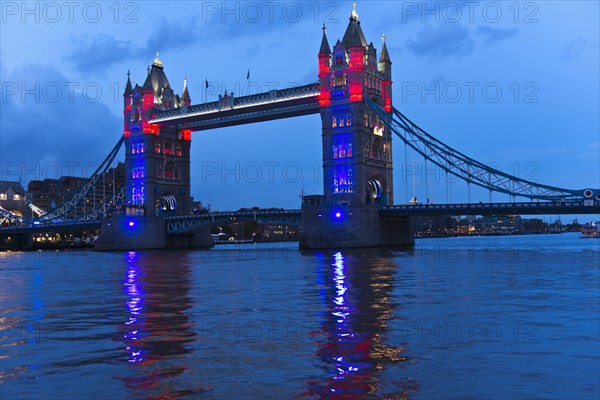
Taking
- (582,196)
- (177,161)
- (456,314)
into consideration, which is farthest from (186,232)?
(456,314)

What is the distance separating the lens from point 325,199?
82.5 meters

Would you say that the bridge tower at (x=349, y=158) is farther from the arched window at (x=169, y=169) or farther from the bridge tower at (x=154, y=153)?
the arched window at (x=169, y=169)

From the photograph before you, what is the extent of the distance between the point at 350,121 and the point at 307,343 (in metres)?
67.5

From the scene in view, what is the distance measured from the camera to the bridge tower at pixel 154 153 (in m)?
103

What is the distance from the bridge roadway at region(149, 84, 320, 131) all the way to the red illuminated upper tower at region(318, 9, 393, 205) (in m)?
3.21

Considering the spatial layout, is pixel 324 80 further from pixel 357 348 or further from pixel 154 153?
pixel 357 348

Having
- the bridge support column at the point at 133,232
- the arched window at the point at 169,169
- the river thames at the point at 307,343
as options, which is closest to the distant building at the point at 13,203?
the arched window at the point at 169,169

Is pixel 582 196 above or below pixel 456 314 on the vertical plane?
above

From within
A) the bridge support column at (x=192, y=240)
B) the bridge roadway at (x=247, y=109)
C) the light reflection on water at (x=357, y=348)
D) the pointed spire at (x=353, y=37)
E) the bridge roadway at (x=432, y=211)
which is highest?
the pointed spire at (x=353, y=37)

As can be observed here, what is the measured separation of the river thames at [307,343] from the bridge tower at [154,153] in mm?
75945

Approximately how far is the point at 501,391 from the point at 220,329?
8.79 metres

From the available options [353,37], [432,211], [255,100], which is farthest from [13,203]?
[432,211]

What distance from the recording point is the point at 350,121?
81.0m

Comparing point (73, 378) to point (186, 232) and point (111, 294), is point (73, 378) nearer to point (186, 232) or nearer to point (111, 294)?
point (111, 294)
